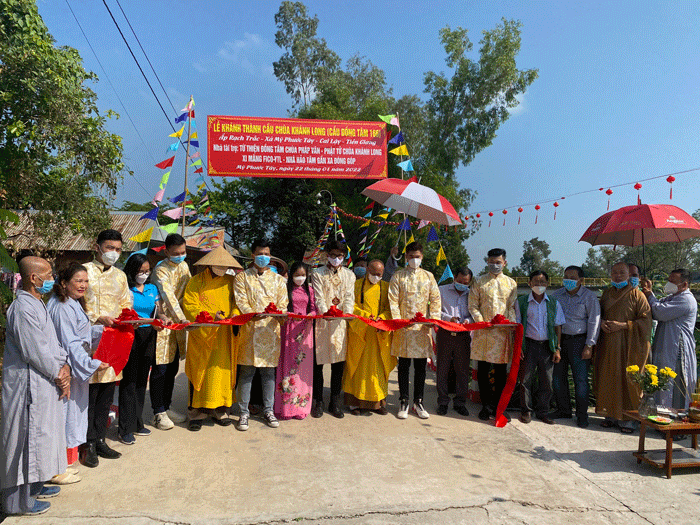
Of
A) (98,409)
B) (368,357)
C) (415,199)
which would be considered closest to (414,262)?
(415,199)

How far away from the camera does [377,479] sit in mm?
3582

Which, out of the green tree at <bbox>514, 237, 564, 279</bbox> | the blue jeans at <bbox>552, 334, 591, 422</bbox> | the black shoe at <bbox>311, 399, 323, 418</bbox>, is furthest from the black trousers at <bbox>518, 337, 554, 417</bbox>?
the green tree at <bbox>514, 237, 564, 279</bbox>

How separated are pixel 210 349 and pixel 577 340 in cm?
395

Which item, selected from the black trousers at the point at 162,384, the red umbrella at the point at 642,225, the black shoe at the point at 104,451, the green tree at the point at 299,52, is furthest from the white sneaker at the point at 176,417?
the green tree at the point at 299,52

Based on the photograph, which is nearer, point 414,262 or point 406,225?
point 414,262

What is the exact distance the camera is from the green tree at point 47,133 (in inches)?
232

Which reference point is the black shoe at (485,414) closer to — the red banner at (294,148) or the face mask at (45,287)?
the face mask at (45,287)

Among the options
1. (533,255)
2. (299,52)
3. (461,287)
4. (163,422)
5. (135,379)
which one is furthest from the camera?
(533,255)

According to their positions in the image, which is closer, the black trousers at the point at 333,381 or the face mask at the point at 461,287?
the black trousers at the point at 333,381

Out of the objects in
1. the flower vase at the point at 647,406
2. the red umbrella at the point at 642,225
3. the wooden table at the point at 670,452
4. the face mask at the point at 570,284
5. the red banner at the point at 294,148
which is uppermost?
the red banner at the point at 294,148

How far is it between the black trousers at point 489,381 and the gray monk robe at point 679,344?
163 cm

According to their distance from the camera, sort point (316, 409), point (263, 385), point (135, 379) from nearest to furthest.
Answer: point (135, 379) < point (263, 385) < point (316, 409)

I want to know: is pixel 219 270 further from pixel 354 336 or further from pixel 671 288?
pixel 671 288

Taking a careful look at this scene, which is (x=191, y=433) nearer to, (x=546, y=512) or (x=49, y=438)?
(x=49, y=438)
